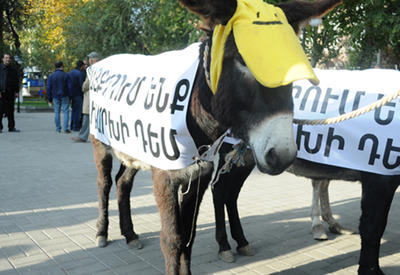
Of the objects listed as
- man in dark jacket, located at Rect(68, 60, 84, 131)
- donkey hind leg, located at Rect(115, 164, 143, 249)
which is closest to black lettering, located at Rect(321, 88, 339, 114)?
donkey hind leg, located at Rect(115, 164, 143, 249)

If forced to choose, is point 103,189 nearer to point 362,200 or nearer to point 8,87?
point 362,200

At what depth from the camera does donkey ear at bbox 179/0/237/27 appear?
205cm

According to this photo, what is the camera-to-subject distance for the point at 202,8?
6.82 feet

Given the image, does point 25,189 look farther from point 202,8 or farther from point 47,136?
point 47,136

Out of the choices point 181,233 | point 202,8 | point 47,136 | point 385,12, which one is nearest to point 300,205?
point 181,233

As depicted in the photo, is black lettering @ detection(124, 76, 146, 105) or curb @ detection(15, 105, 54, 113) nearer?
black lettering @ detection(124, 76, 146, 105)

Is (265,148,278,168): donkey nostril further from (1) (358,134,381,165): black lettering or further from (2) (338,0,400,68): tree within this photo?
(2) (338,0,400,68): tree

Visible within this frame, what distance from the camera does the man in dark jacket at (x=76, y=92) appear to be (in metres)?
12.3

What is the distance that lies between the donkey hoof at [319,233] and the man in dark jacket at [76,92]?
968 centimetres

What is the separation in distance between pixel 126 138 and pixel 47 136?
381 inches


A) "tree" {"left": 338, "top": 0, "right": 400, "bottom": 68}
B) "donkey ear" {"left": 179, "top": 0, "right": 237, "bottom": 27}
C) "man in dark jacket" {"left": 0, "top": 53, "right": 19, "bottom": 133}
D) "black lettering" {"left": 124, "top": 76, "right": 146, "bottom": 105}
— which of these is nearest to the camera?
"donkey ear" {"left": 179, "top": 0, "right": 237, "bottom": 27}

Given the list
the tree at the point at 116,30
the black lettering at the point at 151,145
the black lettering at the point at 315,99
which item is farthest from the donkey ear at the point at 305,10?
the tree at the point at 116,30

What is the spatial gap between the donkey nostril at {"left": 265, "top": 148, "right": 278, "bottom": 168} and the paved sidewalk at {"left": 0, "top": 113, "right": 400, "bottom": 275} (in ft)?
6.23

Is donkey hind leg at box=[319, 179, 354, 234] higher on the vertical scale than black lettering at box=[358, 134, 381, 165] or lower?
lower
